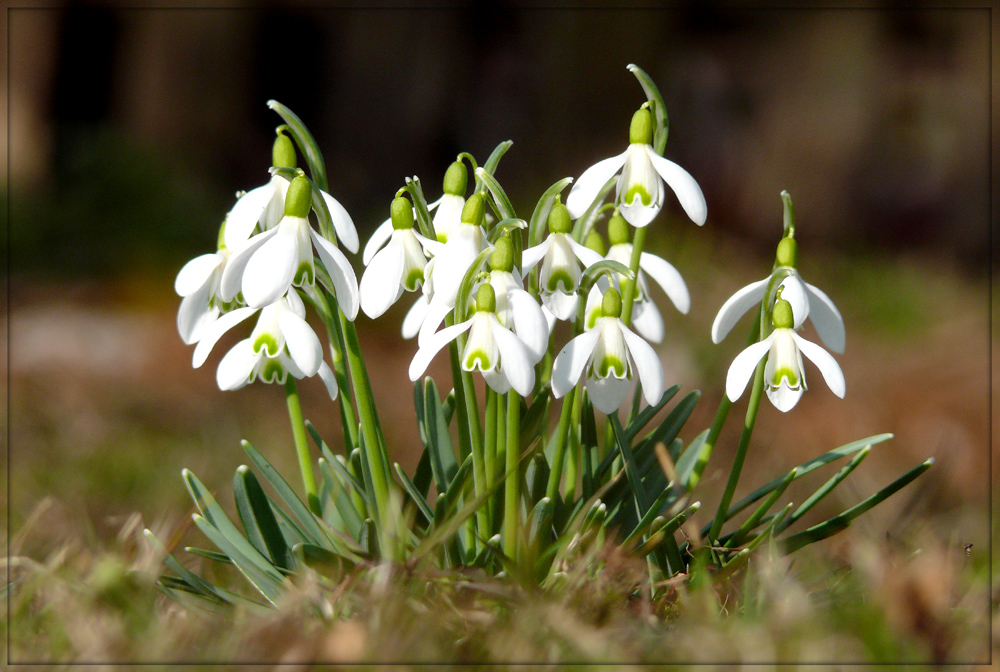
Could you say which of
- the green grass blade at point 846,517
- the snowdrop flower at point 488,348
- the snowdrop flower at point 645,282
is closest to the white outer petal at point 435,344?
the snowdrop flower at point 488,348

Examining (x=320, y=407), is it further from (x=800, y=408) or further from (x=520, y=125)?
(x=520, y=125)

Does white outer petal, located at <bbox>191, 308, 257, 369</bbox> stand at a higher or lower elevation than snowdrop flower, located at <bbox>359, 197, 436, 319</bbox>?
lower

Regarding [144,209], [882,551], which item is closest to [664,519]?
[882,551]

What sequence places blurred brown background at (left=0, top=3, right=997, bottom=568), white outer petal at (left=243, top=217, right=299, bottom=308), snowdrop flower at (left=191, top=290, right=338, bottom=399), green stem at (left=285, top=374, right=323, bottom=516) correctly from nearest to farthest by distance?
white outer petal at (left=243, top=217, right=299, bottom=308)
snowdrop flower at (left=191, top=290, right=338, bottom=399)
green stem at (left=285, top=374, right=323, bottom=516)
blurred brown background at (left=0, top=3, right=997, bottom=568)

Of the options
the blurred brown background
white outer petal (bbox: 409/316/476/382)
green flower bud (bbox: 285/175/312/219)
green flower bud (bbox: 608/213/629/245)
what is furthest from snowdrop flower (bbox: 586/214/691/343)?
the blurred brown background

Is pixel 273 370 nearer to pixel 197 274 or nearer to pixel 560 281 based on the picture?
pixel 197 274

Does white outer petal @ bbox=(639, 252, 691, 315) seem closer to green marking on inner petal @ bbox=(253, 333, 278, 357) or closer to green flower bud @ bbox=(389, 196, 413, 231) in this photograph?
green flower bud @ bbox=(389, 196, 413, 231)

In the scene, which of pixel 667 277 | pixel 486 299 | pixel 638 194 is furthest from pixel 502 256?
pixel 667 277
